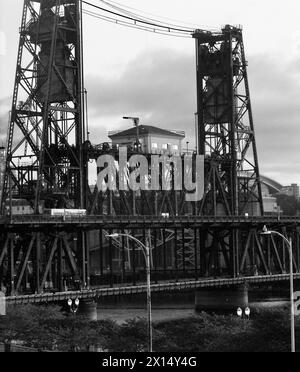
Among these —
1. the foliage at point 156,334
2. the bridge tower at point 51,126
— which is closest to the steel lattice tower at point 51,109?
the bridge tower at point 51,126

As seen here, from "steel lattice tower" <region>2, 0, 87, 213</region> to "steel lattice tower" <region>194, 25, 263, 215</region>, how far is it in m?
27.1

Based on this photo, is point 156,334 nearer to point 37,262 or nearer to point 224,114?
point 37,262

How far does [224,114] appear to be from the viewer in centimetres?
12038

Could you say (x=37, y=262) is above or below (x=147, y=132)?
below

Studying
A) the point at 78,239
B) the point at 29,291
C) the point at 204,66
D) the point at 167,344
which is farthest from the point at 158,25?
the point at 167,344

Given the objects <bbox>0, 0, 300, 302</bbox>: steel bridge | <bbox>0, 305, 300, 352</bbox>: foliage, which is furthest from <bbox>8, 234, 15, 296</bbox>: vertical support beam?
<bbox>0, 305, 300, 352</bbox>: foliage

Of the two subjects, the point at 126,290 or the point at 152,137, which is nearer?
the point at 126,290

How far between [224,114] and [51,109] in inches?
1426

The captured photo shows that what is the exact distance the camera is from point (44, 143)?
9044 centimetres

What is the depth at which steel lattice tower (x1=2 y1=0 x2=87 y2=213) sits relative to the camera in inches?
3583

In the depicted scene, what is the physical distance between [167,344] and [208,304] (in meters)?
60.7

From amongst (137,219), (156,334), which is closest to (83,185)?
(137,219)
